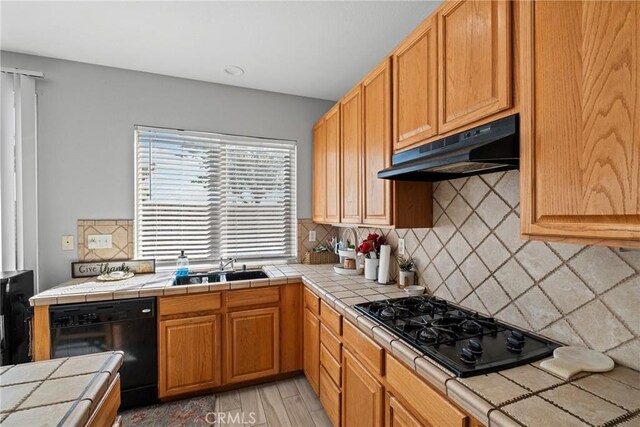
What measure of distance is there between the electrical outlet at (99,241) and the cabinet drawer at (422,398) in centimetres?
245

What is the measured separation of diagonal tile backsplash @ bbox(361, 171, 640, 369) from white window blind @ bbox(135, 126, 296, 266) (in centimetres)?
161

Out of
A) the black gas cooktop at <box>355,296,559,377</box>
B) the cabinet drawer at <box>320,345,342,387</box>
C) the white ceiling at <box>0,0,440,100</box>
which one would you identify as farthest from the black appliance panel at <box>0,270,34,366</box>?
the black gas cooktop at <box>355,296,559,377</box>

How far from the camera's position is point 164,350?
2.04 metres

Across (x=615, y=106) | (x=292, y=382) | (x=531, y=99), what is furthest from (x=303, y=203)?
(x=615, y=106)

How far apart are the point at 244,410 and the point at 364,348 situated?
47.6 inches

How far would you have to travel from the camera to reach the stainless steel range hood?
3.15 ft

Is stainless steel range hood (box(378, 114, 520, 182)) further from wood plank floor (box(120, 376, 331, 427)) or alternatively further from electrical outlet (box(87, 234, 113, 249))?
electrical outlet (box(87, 234, 113, 249))

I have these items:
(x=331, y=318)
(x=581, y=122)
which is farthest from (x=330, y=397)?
(x=581, y=122)

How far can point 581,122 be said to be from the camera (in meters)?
0.77

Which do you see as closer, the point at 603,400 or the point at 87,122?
the point at 603,400

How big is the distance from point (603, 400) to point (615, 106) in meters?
0.79

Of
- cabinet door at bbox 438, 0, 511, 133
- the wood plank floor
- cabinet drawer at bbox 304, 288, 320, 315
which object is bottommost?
the wood plank floor

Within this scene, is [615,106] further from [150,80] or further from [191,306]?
[150,80]

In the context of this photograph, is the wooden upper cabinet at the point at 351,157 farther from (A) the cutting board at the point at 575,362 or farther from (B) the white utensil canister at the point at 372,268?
(A) the cutting board at the point at 575,362
